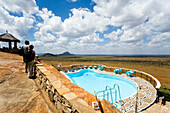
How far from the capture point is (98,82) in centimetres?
1306

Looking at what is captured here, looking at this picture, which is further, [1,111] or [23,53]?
[23,53]

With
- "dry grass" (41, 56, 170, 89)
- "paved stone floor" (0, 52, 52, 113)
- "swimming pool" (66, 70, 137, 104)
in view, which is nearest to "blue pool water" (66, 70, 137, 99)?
"swimming pool" (66, 70, 137, 104)

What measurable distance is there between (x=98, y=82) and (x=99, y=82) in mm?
174

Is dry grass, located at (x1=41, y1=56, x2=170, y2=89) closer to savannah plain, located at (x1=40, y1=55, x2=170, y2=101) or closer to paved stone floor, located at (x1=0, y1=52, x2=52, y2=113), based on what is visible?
savannah plain, located at (x1=40, y1=55, x2=170, y2=101)

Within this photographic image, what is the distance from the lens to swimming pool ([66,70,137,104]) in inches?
391

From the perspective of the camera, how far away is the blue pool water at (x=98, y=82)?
9.92 metres

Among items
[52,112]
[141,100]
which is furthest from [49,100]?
[141,100]

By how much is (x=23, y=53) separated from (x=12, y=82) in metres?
1.32

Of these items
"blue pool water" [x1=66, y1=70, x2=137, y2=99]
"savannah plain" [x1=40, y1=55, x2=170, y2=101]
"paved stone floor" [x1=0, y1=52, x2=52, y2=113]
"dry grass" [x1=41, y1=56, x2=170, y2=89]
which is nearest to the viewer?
"paved stone floor" [x1=0, y1=52, x2=52, y2=113]

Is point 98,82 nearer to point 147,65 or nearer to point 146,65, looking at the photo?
point 146,65

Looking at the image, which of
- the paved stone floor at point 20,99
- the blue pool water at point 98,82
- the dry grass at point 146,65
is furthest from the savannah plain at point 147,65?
the paved stone floor at point 20,99

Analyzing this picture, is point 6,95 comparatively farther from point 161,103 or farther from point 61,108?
point 161,103

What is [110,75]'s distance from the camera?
45.2ft

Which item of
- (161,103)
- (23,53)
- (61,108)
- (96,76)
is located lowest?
(96,76)
